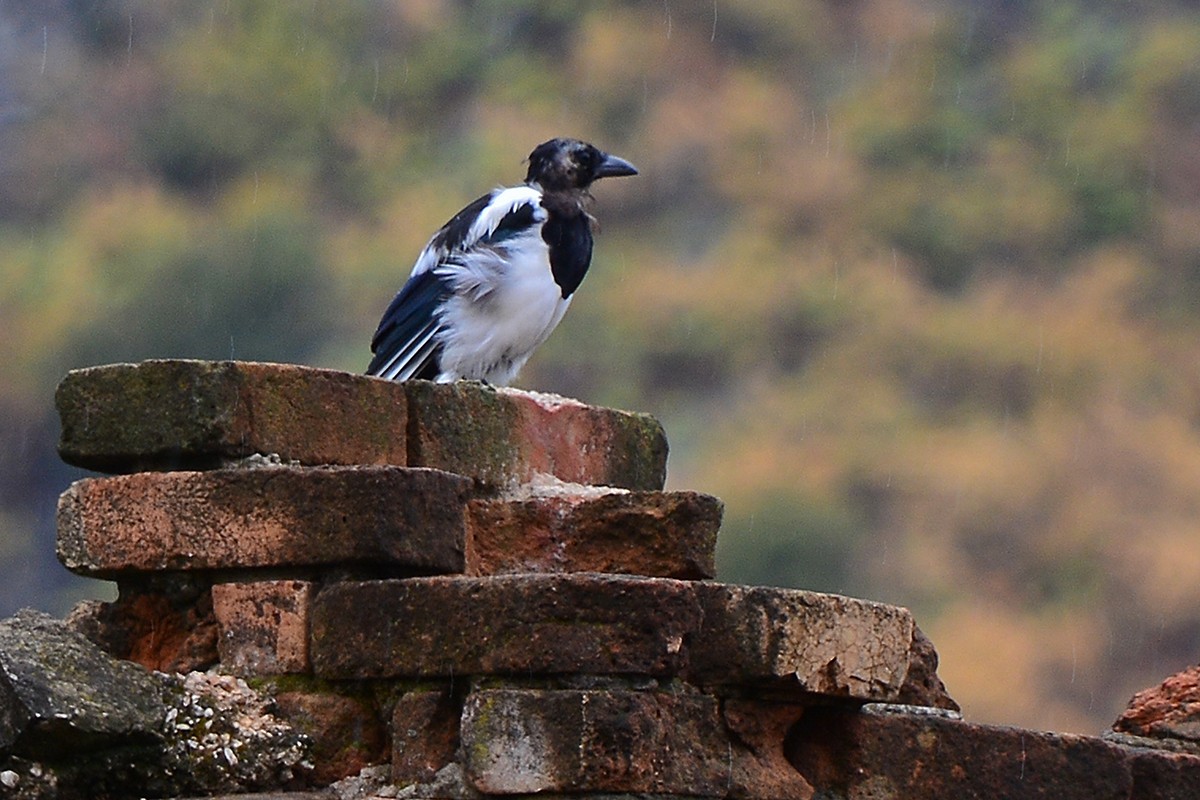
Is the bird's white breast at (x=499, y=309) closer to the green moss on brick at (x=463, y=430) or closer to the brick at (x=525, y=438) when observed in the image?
the brick at (x=525, y=438)

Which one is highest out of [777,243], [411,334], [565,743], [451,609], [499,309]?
[777,243]

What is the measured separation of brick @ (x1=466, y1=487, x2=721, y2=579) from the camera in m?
4.91

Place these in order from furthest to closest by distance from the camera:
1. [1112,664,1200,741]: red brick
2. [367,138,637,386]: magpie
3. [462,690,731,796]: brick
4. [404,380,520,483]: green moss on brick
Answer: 1. [367,138,637,386]: magpie
2. [1112,664,1200,741]: red brick
3. [404,380,520,483]: green moss on brick
4. [462,690,731,796]: brick

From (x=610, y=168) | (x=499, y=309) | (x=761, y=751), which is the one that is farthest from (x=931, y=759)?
(x=610, y=168)

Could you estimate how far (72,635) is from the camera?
4.59 m

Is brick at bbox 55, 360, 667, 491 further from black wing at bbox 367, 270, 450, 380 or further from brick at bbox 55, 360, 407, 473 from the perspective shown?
black wing at bbox 367, 270, 450, 380

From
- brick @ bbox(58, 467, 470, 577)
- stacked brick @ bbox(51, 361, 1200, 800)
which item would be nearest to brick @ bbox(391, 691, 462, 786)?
stacked brick @ bbox(51, 361, 1200, 800)

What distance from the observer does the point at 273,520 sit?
4.72m

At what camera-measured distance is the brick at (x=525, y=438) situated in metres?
5.10

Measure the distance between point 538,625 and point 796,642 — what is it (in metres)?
0.55

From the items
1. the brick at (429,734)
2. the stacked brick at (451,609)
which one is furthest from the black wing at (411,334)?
the brick at (429,734)

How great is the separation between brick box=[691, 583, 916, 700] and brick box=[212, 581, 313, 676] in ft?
2.42

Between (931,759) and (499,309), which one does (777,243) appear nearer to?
(499,309)

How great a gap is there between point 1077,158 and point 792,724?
37.2 m
